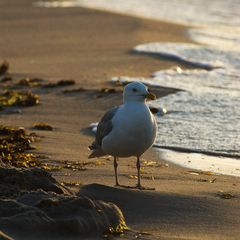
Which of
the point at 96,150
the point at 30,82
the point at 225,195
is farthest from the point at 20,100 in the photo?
the point at 225,195

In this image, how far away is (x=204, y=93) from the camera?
10.8m

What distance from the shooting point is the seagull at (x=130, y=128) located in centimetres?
612

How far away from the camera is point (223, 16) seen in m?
21.6

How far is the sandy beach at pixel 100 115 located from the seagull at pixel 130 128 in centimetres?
32

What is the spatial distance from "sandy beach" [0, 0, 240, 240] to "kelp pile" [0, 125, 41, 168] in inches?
5.8

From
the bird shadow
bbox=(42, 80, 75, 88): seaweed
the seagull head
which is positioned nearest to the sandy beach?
the bird shadow

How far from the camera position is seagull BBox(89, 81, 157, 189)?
6121mm

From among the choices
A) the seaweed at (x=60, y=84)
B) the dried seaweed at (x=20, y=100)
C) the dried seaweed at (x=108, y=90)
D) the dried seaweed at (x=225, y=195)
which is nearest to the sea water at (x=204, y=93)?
the dried seaweed at (x=108, y=90)

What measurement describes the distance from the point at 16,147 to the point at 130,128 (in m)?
1.83

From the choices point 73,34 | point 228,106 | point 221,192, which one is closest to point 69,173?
point 221,192

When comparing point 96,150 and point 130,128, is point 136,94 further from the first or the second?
point 96,150

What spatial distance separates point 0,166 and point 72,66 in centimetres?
809

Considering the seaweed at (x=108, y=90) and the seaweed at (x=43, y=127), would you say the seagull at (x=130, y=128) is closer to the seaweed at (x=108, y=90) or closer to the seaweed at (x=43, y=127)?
the seaweed at (x=43, y=127)

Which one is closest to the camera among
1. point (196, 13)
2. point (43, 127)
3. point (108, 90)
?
point (43, 127)
